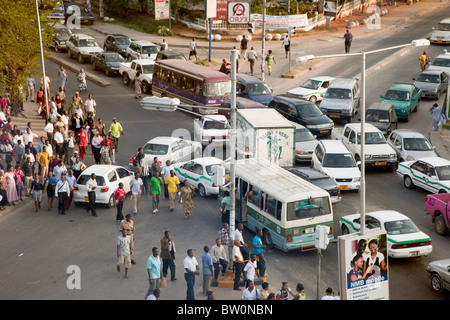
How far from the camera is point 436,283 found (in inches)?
750

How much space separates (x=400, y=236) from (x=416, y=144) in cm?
948

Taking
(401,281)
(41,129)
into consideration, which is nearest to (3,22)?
(41,129)

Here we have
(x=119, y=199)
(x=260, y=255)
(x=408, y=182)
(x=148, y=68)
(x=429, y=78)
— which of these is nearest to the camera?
(x=260, y=255)

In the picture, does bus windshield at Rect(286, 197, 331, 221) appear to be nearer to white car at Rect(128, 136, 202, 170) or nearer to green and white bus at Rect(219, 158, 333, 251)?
green and white bus at Rect(219, 158, 333, 251)

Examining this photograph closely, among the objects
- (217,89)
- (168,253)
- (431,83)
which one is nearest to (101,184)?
(168,253)

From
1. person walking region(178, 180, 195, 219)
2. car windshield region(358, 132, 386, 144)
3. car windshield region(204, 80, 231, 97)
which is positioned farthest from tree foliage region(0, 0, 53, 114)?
car windshield region(358, 132, 386, 144)

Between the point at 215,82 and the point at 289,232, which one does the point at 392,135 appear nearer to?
the point at 215,82

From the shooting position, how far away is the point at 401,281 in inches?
780

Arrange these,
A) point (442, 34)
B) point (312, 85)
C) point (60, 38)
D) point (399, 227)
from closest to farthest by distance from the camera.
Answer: point (399, 227)
point (312, 85)
point (60, 38)
point (442, 34)

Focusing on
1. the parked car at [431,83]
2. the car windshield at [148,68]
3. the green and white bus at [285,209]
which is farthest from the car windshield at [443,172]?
the car windshield at [148,68]

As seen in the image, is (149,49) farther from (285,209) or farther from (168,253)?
(168,253)

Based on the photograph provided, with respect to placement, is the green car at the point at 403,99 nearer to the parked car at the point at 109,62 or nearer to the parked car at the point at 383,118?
the parked car at the point at 383,118

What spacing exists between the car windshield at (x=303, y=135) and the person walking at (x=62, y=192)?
10380mm

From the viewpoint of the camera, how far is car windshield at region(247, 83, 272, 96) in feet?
116
